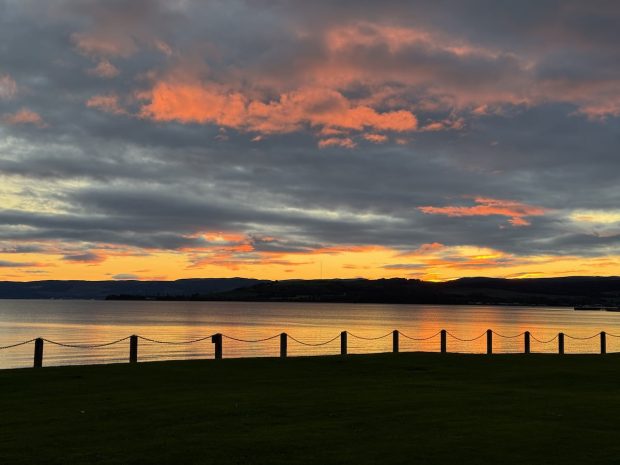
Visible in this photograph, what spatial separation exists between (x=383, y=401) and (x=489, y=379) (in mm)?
7201

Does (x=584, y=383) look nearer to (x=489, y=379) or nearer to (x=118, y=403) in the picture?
(x=489, y=379)

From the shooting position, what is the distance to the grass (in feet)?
35.9

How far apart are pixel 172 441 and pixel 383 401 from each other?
254 inches

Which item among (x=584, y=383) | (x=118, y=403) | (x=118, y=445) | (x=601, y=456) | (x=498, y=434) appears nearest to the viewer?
(x=601, y=456)

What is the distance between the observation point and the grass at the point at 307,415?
10.9 m

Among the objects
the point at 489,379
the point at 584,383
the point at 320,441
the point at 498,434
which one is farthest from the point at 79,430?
the point at 584,383

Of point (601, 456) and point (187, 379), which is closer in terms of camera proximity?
point (601, 456)

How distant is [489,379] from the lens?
73.0 feet

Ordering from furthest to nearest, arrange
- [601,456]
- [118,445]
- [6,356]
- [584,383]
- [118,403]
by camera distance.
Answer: [6,356], [584,383], [118,403], [118,445], [601,456]

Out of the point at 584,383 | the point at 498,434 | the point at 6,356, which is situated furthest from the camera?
the point at 6,356

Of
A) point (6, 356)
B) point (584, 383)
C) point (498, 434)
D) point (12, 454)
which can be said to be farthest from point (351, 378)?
point (6, 356)

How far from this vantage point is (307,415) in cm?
1453

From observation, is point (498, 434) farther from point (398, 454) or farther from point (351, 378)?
point (351, 378)

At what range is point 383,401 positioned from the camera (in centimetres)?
1655
